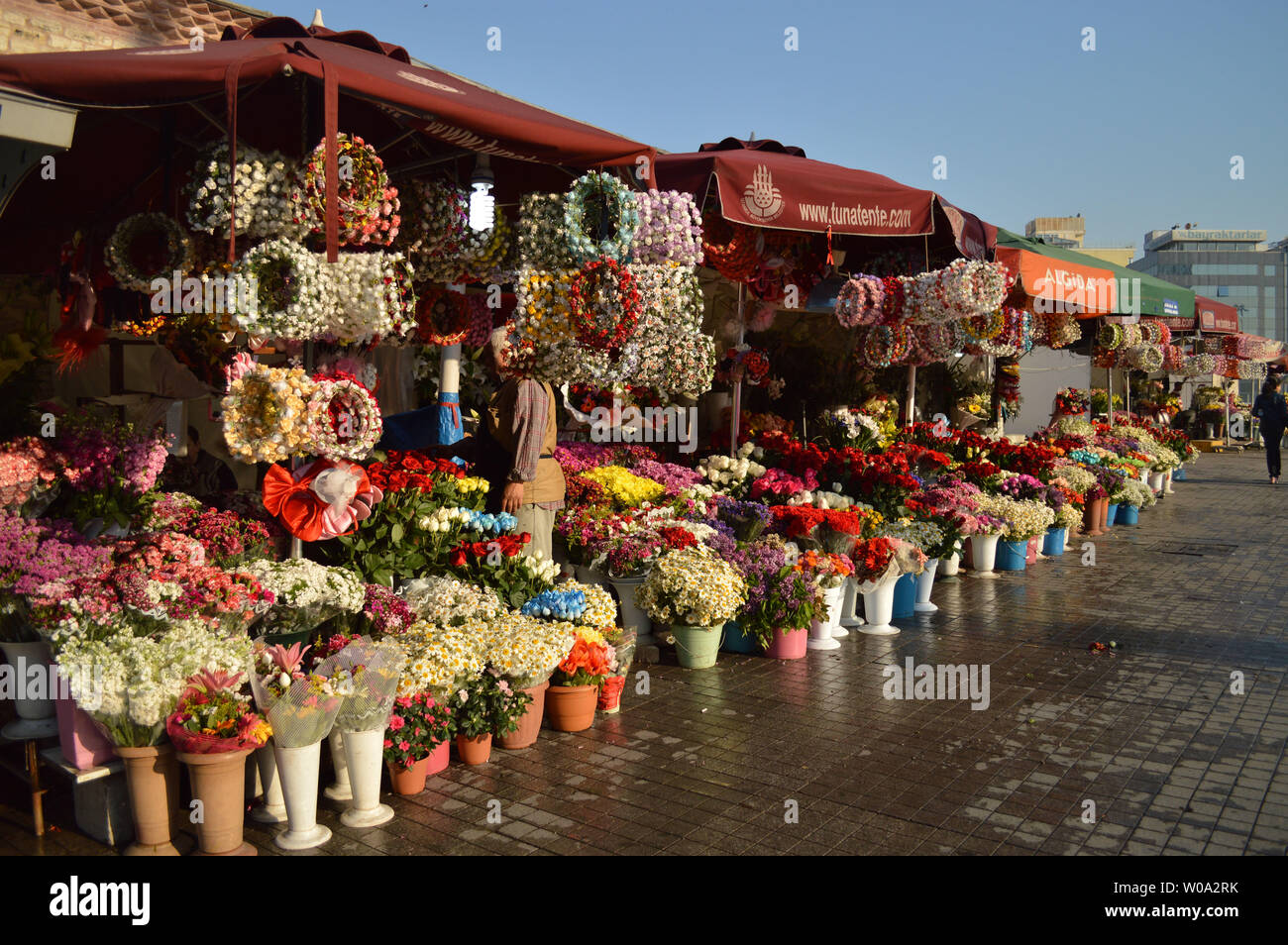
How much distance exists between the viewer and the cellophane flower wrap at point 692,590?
6.24 meters

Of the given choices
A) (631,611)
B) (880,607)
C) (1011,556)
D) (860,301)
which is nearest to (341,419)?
(631,611)

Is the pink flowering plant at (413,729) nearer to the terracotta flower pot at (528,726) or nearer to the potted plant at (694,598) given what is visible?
the terracotta flower pot at (528,726)

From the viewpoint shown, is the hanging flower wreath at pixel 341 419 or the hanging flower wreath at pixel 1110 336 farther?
the hanging flower wreath at pixel 1110 336

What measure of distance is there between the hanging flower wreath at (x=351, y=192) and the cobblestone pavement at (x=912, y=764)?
2.52m

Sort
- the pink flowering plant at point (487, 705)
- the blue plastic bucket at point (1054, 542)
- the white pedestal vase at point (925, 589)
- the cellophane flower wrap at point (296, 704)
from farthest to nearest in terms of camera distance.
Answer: the blue plastic bucket at point (1054, 542) → the white pedestal vase at point (925, 589) → the pink flowering plant at point (487, 705) → the cellophane flower wrap at point (296, 704)

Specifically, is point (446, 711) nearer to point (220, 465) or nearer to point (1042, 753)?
point (1042, 753)

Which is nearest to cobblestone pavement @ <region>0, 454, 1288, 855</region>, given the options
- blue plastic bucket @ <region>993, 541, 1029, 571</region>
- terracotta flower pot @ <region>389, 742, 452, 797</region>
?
terracotta flower pot @ <region>389, 742, 452, 797</region>

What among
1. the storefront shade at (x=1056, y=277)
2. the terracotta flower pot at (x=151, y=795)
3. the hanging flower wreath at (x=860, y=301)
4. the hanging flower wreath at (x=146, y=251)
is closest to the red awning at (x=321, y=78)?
the hanging flower wreath at (x=146, y=251)

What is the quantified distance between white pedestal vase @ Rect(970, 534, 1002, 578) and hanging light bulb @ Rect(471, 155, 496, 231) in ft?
19.8

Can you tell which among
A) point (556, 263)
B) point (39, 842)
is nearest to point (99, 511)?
point (39, 842)

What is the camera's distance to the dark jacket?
61.6 ft

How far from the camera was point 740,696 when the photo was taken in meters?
5.89

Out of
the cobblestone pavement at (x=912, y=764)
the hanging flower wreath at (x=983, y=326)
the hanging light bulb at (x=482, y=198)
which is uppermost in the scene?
the hanging light bulb at (x=482, y=198)
